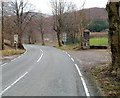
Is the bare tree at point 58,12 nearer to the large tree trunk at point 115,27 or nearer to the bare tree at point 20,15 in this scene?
the bare tree at point 20,15

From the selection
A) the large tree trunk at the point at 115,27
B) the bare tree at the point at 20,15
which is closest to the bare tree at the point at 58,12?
the bare tree at the point at 20,15

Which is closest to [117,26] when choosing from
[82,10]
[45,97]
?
[45,97]

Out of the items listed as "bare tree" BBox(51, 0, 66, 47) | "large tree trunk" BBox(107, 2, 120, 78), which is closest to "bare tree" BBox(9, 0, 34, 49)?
"bare tree" BBox(51, 0, 66, 47)

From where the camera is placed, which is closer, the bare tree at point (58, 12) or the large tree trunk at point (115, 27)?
the large tree trunk at point (115, 27)

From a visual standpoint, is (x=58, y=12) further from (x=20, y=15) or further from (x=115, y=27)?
(x=115, y=27)

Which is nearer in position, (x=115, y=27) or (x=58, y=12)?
(x=115, y=27)

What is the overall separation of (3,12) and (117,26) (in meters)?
33.7

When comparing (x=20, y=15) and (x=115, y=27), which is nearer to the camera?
(x=115, y=27)

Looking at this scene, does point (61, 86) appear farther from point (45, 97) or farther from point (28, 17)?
point (28, 17)

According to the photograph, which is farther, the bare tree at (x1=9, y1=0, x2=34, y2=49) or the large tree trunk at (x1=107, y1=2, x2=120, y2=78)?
the bare tree at (x1=9, y1=0, x2=34, y2=49)

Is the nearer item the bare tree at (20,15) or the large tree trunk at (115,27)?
the large tree trunk at (115,27)

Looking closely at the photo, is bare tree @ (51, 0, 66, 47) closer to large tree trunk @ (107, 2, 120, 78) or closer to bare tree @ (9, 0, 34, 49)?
bare tree @ (9, 0, 34, 49)

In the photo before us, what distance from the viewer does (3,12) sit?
42.6 metres

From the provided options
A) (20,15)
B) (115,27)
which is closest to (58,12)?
(20,15)
